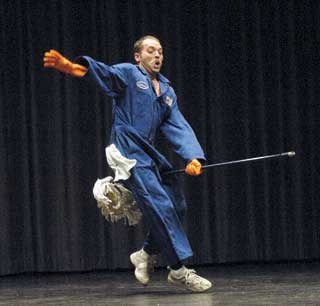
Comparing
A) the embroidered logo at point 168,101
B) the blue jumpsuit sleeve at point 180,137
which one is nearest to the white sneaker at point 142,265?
the blue jumpsuit sleeve at point 180,137

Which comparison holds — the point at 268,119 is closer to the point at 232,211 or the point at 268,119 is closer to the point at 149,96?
the point at 232,211

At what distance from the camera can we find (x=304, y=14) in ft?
20.4

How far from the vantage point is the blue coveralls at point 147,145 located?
4.08 meters

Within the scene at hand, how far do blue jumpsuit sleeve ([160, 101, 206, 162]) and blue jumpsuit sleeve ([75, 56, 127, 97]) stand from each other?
0.32 metres

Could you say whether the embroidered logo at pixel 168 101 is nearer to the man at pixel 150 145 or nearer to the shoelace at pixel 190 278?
the man at pixel 150 145

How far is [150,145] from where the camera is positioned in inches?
165

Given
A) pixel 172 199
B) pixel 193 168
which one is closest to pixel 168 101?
pixel 193 168

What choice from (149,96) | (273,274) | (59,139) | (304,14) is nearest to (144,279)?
(149,96)

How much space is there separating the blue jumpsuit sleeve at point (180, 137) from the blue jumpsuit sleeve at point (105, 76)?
318 millimetres

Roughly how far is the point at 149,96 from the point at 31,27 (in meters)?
1.99

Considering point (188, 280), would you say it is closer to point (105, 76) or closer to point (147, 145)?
A: point (147, 145)

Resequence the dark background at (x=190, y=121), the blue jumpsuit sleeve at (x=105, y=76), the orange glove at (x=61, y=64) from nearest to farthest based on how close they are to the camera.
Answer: the orange glove at (x=61, y=64), the blue jumpsuit sleeve at (x=105, y=76), the dark background at (x=190, y=121)

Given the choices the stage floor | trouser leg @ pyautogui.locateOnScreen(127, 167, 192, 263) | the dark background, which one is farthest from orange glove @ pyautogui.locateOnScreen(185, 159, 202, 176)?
the dark background

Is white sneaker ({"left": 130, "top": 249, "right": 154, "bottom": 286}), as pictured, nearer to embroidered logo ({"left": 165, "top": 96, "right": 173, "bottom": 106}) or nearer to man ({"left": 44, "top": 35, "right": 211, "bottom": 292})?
man ({"left": 44, "top": 35, "right": 211, "bottom": 292})
